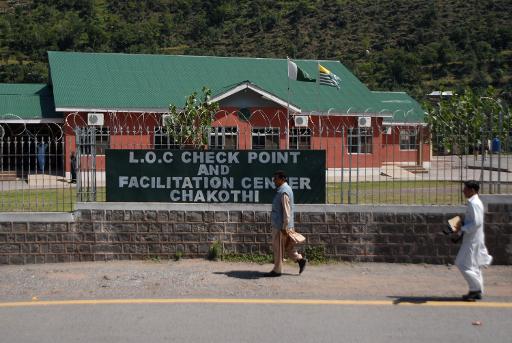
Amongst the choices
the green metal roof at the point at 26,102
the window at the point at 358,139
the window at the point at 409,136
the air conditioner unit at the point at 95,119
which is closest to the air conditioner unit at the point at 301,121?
the air conditioner unit at the point at 95,119

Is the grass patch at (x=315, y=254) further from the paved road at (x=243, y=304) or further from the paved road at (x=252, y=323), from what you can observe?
the paved road at (x=252, y=323)

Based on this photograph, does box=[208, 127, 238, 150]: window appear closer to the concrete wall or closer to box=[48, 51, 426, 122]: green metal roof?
the concrete wall

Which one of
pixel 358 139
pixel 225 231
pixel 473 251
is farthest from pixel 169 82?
pixel 473 251

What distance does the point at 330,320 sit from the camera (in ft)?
28.6

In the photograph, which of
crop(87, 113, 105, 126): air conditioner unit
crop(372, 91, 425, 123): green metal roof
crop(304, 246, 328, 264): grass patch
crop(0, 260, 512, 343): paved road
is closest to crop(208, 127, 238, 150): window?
crop(304, 246, 328, 264): grass patch

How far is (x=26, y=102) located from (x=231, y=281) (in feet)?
78.2

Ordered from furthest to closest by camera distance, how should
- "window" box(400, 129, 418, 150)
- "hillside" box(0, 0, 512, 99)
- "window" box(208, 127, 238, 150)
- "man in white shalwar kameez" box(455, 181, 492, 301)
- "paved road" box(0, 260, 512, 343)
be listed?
"hillside" box(0, 0, 512, 99), "window" box(400, 129, 418, 150), "window" box(208, 127, 238, 150), "man in white shalwar kameez" box(455, 181, 492, 301), "paved road" box(0, 260, 512, 343)

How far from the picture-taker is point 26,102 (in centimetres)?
3234

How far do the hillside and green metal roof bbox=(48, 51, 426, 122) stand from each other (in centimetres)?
2414

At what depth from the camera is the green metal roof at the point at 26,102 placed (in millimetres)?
30891

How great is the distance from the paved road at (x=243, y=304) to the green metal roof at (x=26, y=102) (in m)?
19.4

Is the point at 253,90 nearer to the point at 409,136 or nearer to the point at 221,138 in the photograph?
the point at 221,138

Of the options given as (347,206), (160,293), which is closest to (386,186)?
(347,206)

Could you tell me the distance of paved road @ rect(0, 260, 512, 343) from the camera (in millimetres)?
8156
